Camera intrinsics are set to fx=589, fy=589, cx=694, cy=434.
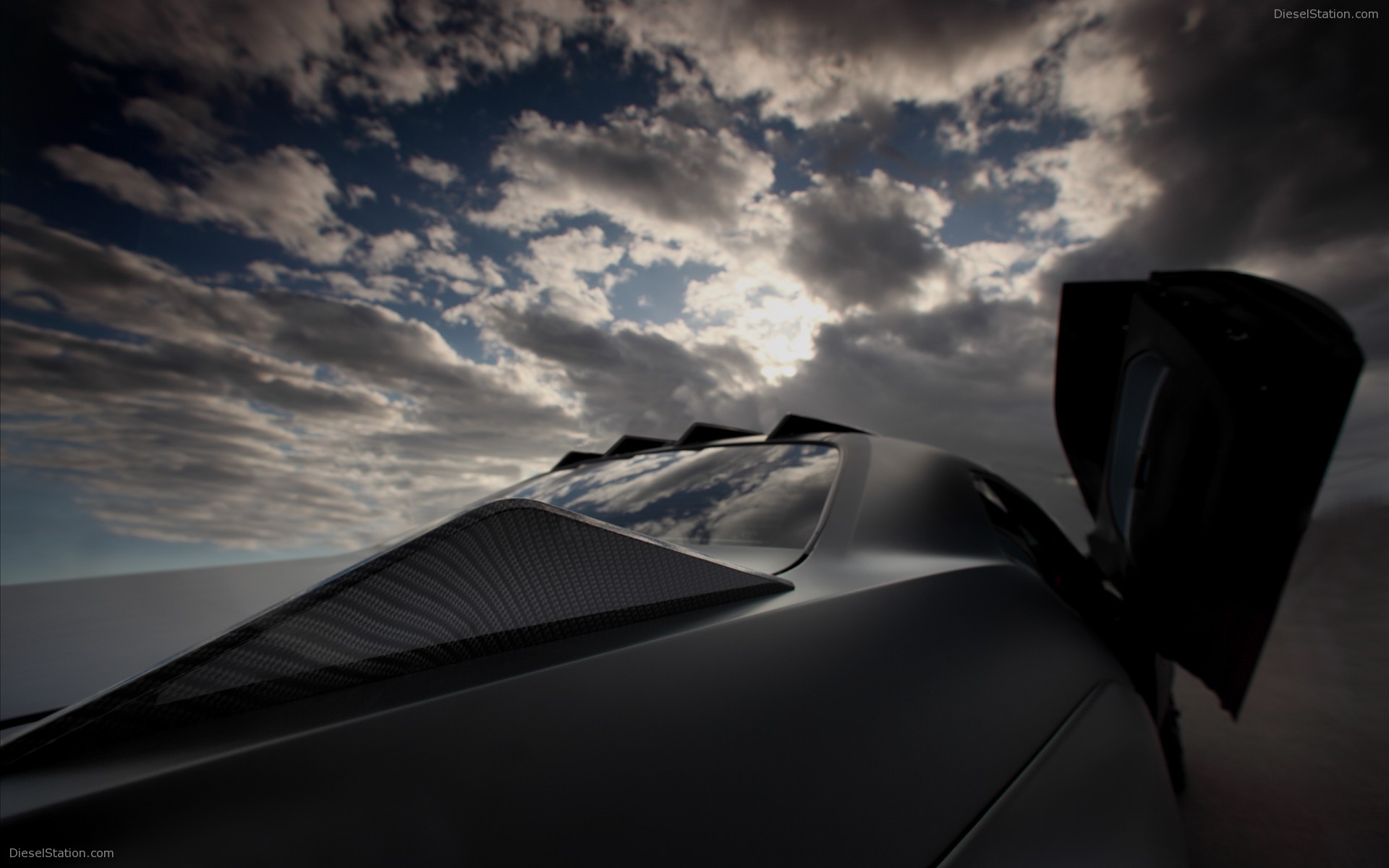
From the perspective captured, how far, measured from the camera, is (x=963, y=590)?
126 cm

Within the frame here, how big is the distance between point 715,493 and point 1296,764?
436 cm

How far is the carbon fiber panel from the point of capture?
0.52 meters

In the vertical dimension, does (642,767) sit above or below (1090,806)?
above

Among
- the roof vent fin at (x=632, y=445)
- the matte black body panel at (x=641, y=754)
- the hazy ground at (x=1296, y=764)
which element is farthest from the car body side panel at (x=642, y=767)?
the hazy ground at (x=1296, y=764)

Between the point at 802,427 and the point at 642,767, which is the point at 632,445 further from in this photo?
the point at 642,767

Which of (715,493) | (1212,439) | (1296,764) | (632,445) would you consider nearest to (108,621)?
(715,493)

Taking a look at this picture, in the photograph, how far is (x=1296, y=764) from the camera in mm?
3447

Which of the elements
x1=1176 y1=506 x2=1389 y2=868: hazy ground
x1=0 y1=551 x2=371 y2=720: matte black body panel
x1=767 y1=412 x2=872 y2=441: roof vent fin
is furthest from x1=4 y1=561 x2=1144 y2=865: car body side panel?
x1=1176 y1=506 x2=1389 y2=868: hazy ground

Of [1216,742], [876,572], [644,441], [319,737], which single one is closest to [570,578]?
[319,737]

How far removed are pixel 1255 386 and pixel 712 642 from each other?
2.32 metres

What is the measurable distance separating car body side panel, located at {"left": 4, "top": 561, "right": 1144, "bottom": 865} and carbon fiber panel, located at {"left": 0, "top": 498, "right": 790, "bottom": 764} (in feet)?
0.11

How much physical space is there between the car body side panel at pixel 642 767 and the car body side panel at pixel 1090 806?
5 cm

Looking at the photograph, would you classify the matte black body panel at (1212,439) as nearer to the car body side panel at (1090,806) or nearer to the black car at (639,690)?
the black car at (639,690)

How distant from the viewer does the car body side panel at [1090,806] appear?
1.01 meters
